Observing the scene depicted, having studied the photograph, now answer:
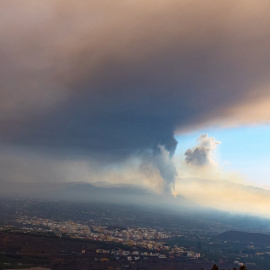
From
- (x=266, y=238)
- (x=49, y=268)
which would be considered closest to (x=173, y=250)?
(x=49, y=268)

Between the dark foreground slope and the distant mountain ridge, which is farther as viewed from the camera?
the distant mountain ridge

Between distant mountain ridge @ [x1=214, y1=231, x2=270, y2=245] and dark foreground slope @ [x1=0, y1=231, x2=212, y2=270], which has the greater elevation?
distant mountain ridge @ [x1=214, y1=231, x2=270, y2=245]

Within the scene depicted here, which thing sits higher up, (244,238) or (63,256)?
(244,238)

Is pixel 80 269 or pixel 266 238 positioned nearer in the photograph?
pixel 80 269

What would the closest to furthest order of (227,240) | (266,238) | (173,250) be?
(173,250), (227,240), (266,238)

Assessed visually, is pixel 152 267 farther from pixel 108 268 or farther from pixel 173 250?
pixel 173 250

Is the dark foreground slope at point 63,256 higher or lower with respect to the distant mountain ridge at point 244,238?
lower

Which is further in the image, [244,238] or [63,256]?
[244,238]

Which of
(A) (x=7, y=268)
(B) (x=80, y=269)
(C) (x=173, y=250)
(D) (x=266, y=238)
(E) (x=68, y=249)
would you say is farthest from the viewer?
(D) (x=266, y=238)

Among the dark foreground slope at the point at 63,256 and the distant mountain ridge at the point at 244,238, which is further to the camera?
the distant mountain ridge at the point at 244,238

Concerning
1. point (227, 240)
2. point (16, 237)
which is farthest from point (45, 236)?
point (227, 240)
